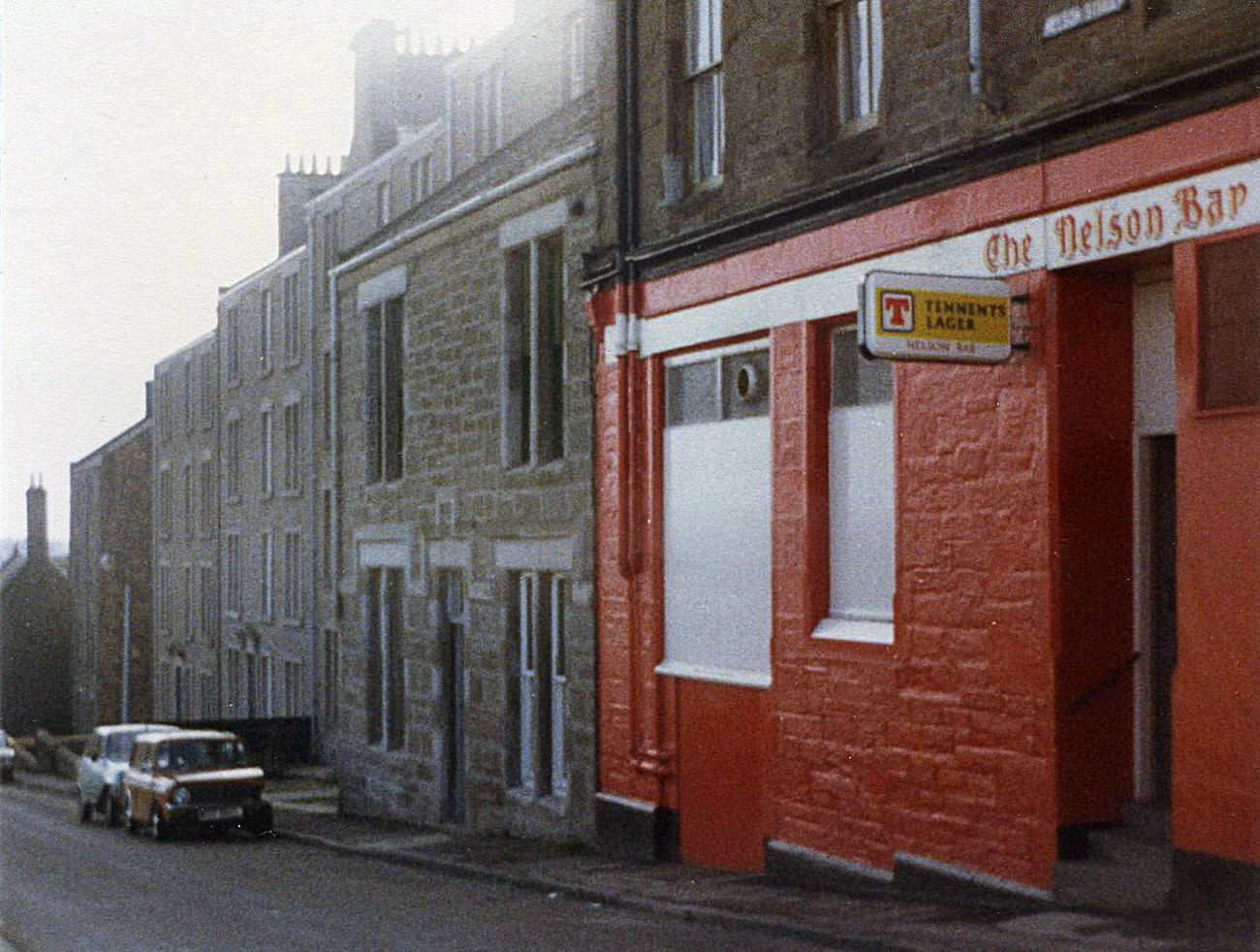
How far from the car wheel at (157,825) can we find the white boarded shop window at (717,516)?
11597mm

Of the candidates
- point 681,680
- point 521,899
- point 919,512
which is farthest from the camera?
point 681,680

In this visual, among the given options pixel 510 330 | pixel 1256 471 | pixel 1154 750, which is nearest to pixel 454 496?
pixel 510 330

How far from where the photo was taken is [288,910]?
1428 cm

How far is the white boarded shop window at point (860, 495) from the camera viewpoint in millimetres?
12953

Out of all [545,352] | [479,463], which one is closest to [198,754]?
[479,463]

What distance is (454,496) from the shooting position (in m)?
21.5

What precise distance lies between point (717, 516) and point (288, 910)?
15.7ft

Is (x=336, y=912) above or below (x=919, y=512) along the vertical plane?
below

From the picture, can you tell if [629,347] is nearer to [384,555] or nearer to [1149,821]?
[1149,821]

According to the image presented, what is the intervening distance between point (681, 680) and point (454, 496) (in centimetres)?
641

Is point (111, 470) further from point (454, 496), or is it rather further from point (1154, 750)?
point (1154, 750)

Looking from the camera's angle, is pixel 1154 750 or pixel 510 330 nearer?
pixel 1154 750

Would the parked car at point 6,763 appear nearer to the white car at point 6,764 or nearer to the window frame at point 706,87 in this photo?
the white car at point 6,764

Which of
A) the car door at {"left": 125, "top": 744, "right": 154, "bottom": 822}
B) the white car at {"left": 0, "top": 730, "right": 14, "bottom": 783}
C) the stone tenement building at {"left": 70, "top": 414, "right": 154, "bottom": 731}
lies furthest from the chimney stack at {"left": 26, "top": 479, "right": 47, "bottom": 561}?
the car door at {"left": 125, "top": 744, "right": 154, "bottom": 822}
